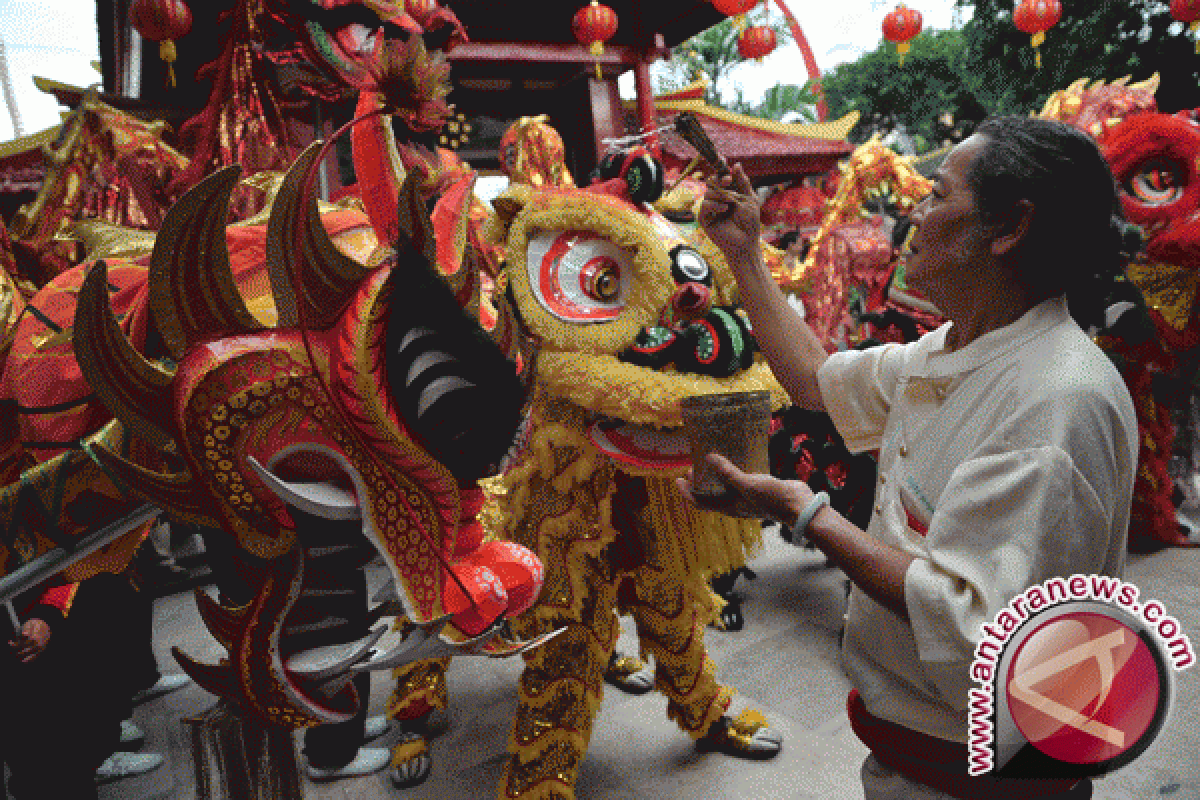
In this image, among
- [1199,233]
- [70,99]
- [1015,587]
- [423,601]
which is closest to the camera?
[1015,587]

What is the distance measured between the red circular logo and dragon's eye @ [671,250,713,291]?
1303 millimetres

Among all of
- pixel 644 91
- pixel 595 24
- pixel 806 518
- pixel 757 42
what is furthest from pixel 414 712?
pixel 757 42

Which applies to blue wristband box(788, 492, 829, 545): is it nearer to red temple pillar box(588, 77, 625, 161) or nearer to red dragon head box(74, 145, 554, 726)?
red dragon head box(74, 145, 554, 726)

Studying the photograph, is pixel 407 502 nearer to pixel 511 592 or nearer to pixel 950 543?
pixel 511 592

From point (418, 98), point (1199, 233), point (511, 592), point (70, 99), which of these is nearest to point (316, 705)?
point (511, 592)

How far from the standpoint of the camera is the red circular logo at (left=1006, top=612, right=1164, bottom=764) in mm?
862

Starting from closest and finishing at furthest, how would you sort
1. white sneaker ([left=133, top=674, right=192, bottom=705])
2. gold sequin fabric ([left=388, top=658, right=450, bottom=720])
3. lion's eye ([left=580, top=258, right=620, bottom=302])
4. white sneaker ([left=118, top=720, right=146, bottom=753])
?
lion's eye ([left=580, top=258, right=620, bottom=302]) → gold sequin fabric ([left=388, top=658, right=450, bottom=720]) → white sneaker ([left=118, top=720, right=146, bottom=753]) → white sneaker ([left=133, top=674, right=192, bottom=705])

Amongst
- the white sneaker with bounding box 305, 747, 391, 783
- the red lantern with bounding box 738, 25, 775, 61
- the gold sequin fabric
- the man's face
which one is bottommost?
the white sneaker with bounding box 305, 747, 391, 783

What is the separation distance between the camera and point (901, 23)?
8.12m

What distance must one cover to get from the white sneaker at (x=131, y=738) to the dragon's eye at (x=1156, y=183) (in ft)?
15.0

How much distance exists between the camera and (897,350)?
124cm

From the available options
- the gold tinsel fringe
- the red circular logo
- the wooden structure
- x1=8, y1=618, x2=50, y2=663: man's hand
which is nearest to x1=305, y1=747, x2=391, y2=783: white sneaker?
x1=8, y1=618, x2=50, y2=663: man's hand

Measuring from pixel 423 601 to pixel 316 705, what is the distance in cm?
20

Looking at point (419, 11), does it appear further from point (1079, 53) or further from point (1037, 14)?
point (1079, 53)
